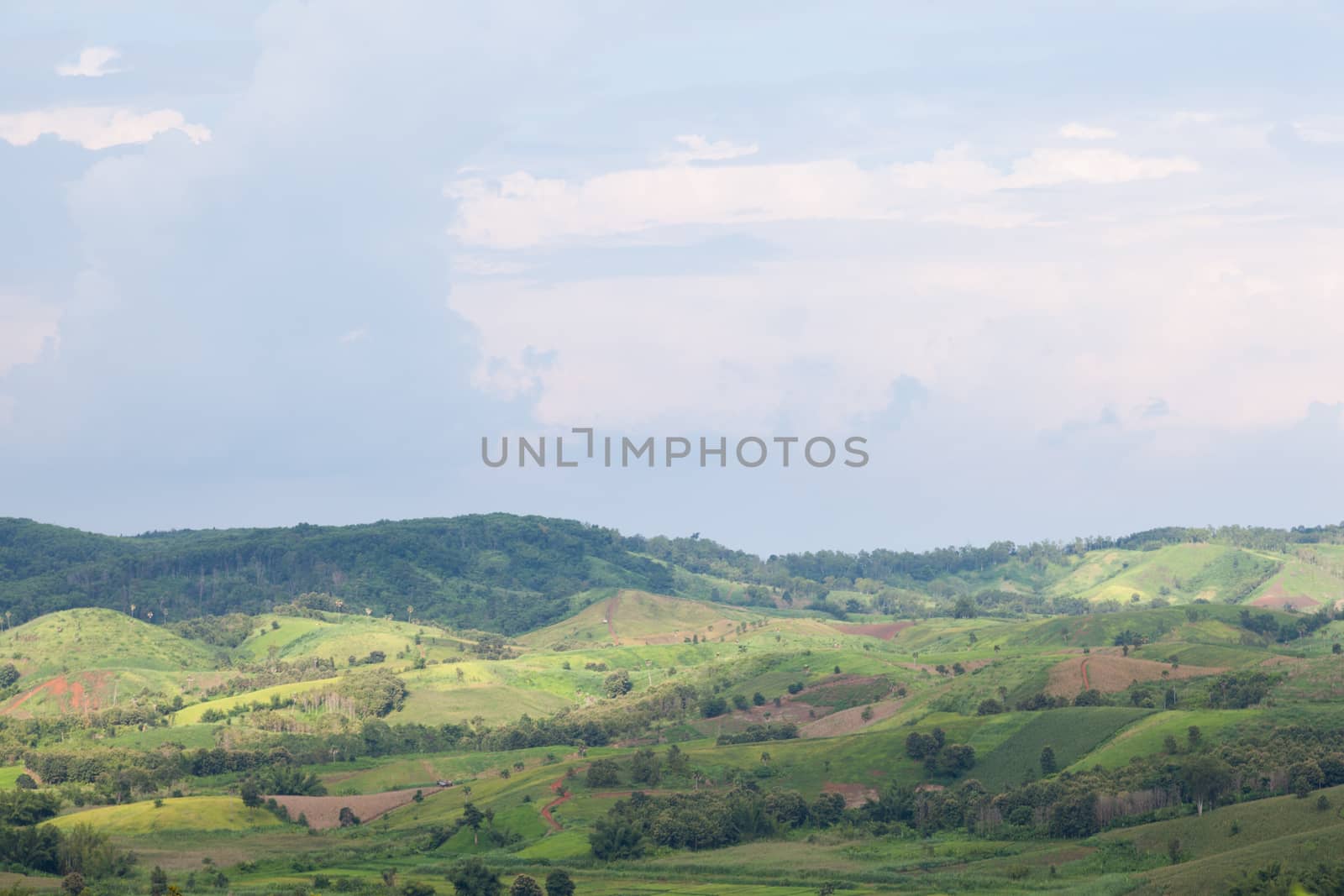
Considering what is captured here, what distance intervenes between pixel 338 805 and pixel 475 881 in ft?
189

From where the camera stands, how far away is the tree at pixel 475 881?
128375 millimetres

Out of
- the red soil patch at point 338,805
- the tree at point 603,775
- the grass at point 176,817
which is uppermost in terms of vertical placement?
the tree at point 603,775

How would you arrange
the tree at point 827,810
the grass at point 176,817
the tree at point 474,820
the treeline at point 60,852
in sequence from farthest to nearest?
the grass at point 176,817 < the tree at point 474,820 < the tree at point 827,810 < the treeline at point 60,852

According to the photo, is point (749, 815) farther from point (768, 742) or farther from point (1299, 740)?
point (1299, 740)

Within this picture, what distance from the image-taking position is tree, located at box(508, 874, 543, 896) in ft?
411

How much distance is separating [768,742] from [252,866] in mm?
73567

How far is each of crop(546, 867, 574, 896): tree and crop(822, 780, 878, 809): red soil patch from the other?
150 ft

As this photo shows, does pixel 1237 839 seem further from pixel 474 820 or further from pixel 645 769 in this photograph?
pixel 474 820

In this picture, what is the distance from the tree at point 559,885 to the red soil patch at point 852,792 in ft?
150

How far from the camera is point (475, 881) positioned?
130m

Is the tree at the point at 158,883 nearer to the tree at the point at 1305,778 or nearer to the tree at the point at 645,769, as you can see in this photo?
the tree at the point at 645,769

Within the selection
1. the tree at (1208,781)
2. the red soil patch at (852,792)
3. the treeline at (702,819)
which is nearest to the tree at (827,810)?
the treeline at (702,819)

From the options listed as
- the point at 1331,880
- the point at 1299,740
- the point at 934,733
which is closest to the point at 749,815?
the point at 934,733

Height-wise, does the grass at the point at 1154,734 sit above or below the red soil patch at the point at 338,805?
above
